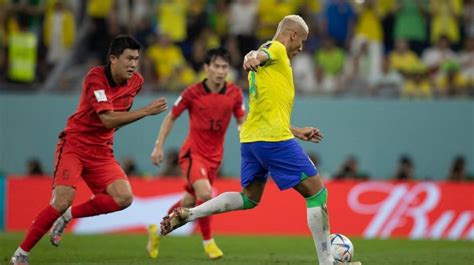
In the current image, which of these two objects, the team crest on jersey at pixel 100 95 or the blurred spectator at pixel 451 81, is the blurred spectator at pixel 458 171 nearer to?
the blurred spectator at pixel 451 81

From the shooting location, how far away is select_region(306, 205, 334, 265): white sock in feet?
37.3

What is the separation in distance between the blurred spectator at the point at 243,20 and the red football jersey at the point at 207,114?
8076mm

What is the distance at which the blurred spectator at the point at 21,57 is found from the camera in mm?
22781

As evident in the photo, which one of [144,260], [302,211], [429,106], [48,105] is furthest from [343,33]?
[144,260]

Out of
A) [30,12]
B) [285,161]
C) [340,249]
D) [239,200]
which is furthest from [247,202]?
[30,12]

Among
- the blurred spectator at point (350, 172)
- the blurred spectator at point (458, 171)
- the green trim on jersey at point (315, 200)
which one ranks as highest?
the green trim on jersey at point (315, 200)

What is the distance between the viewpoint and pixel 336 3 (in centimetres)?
2383

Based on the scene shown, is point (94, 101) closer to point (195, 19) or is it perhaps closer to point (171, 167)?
point (171, 167)

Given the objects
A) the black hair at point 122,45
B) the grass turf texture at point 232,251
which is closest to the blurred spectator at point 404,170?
the grass turf texture at point 232,251

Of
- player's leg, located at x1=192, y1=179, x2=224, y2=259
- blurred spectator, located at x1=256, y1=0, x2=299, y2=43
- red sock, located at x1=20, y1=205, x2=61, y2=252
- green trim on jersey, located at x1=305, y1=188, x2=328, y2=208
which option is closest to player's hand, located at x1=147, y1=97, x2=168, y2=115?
red sock, located at x1=20, y1=205, x2=61, y2=252

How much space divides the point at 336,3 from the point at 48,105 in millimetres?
6691

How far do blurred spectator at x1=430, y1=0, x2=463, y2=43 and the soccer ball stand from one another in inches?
479

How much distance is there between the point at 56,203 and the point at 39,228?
13.4 inches

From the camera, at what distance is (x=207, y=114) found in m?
15.0
